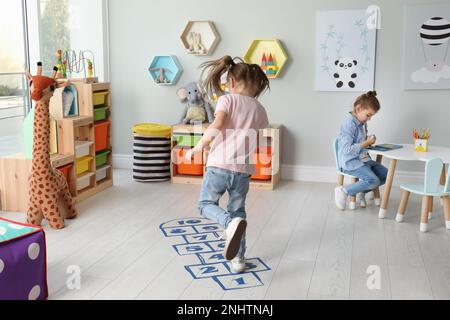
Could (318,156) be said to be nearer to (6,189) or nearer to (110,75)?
(110,75)

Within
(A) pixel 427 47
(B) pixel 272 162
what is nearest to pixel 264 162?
(B) pixel 272 162

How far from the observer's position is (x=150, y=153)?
463 centimetres

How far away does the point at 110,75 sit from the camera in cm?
509

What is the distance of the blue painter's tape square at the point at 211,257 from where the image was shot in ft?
9.14

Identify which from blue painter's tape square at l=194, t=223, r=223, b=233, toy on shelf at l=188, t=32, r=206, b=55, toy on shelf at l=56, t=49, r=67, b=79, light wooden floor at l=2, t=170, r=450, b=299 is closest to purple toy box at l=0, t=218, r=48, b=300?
light wooden floor at l=2, t=170, r=450, b=299

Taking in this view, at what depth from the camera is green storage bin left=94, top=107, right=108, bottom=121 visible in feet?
14.0

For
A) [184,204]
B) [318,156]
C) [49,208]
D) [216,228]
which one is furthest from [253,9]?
[49,208]

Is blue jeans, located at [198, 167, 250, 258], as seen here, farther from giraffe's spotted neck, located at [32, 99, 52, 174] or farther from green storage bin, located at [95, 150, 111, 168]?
green storage bin, located at [95, 150, 111, 168]

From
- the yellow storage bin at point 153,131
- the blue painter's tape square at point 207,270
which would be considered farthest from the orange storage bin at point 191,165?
the blue painter's tape square at point 207,270

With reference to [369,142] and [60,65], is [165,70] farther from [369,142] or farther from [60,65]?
[369,142]

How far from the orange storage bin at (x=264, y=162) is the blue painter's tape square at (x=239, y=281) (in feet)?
6.05

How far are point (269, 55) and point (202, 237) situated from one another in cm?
202

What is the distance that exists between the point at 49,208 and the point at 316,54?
254 centimetres

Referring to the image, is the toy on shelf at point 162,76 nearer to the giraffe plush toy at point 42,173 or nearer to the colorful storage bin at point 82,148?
the colorful storage bin at point 82,148
